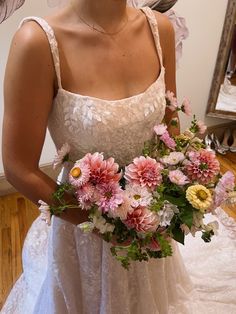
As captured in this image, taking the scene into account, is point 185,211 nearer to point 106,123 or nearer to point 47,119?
point 106,123

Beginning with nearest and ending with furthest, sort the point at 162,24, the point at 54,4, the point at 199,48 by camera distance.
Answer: the point at 162,24
the point at 54,4
the point at 199,48

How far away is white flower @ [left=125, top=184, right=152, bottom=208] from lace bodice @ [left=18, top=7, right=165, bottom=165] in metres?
0.15

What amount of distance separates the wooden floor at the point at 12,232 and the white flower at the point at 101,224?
0.97 meters

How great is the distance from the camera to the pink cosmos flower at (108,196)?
669 mm

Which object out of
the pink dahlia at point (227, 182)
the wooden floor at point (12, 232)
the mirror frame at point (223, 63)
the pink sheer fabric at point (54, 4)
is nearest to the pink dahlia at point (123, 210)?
the pink dahlia at point (227, 182)

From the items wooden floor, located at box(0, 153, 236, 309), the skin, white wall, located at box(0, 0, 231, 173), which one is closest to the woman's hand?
the skin

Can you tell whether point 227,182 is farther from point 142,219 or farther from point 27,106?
point 27,106

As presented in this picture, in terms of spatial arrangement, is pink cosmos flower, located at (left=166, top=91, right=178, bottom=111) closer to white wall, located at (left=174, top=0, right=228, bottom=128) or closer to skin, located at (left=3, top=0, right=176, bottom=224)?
skin, located at (left=3, top=0, right=176, bottom=224)

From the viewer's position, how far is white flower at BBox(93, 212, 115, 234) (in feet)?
2.27

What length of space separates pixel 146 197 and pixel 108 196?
76mm

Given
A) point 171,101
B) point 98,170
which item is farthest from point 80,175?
point 171,101

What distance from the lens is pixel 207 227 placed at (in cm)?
73

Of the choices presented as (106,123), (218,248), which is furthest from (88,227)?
(218,248)

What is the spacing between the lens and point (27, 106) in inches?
27.8
